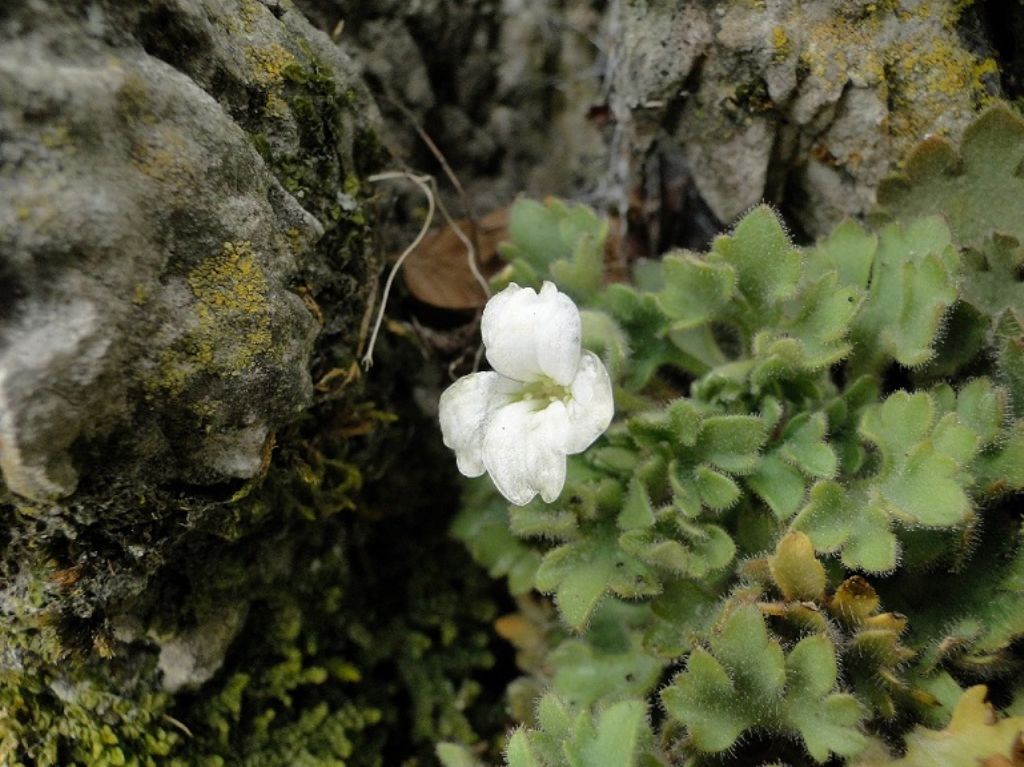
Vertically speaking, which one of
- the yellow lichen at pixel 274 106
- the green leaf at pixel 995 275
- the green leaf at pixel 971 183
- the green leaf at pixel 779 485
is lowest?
the green leaf at pixel 779 485

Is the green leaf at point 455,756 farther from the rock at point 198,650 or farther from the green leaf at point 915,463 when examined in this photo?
the green leaf at point 915,463

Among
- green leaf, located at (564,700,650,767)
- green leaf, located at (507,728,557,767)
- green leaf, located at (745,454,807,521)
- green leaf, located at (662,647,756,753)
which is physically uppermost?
green leaf, located at (745,454,807,521)

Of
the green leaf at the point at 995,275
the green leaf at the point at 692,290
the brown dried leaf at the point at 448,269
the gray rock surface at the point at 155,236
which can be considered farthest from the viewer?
the brown dried leaf at the point at 448,269

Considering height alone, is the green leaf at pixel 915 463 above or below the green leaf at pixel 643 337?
above

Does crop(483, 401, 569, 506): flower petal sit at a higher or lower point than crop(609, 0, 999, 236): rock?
lower

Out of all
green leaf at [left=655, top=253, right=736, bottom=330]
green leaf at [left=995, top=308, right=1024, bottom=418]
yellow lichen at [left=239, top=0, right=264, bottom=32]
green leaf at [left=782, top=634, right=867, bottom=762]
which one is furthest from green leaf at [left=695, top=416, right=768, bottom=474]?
yellow lichen at [left=239, top=0, right=264, bottom=32]

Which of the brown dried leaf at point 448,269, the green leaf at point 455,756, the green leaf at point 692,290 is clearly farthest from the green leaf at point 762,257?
the green leaf at point 455,756

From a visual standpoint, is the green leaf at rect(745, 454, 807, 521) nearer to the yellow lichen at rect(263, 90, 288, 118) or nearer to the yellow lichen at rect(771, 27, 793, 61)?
the yellow lichen at rect(771, 27, 793, 61)

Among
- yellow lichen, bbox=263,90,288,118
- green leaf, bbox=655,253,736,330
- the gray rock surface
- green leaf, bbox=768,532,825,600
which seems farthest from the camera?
green leaf, bbox=655,253,736,330

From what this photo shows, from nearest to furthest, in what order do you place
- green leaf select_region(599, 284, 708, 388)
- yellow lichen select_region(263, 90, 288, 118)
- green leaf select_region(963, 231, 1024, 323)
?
yellow lichen select_region(263, 90, 288, 118) < green leaf select_region(963, 231, 1024, 323) < green leaf select_region(599, 284, 708, 388)
